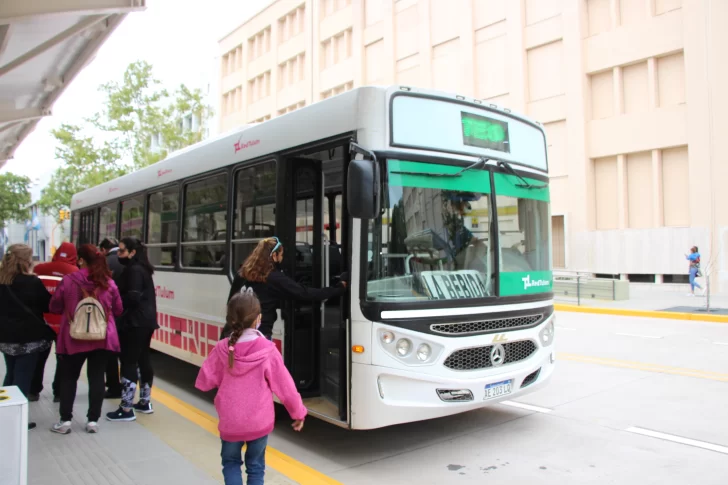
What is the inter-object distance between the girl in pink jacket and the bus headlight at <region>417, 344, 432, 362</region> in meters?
1.45

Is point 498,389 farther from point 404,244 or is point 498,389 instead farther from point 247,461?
point 247,461

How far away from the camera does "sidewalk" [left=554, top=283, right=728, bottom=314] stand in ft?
54.2

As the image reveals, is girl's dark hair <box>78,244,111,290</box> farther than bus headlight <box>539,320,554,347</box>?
No

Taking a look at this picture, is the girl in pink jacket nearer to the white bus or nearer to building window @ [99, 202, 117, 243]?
the white bus

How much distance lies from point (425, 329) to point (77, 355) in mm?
3180

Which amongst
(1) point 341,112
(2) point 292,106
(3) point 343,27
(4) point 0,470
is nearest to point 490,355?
(1) point 341,112

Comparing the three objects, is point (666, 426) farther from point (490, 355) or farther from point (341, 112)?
point (341, 112)

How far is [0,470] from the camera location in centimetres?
316

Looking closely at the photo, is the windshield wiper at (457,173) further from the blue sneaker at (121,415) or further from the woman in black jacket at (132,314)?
the blue sneaker at (121,415)

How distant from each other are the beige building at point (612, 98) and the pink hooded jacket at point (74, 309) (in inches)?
816

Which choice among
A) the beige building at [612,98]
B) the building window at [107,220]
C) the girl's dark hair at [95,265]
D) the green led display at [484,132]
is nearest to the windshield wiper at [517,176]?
the green led display at [484,132]

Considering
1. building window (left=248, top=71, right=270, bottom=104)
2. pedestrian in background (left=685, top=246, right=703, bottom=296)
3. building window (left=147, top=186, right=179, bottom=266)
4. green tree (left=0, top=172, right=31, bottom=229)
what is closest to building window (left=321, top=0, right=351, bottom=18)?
building window (left=248, top=71, right=270, bottom=104)

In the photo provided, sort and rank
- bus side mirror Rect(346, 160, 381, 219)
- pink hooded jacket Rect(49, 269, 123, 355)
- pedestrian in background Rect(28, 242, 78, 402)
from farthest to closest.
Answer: pedestrian in background Rect(28, 242, 78, 402) → pink hooded jacket Rect(49, 269, 123, 355) → bus side mirror Rect(346, 160, 381, 219)

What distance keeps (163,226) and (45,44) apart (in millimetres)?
3294
